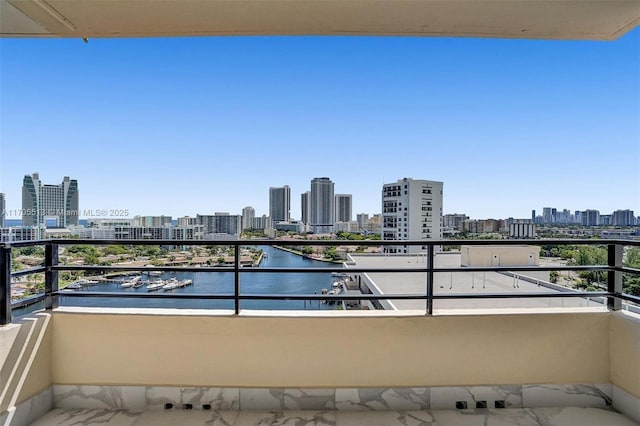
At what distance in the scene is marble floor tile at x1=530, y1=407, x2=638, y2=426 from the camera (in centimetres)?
179

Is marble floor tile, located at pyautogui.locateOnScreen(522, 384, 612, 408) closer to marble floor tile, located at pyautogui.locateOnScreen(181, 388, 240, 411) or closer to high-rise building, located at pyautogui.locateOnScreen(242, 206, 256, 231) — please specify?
marble floor tile, located at pyautogui.locateOnScreen(181, 388, 240, 411)

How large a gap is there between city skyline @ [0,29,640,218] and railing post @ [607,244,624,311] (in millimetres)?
2198

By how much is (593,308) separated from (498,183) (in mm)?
9407

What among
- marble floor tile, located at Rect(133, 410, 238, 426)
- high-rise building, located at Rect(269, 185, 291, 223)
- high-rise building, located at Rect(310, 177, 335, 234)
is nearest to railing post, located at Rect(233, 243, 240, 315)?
marble floor tile, located at Rect(133, 410, 238, 426)

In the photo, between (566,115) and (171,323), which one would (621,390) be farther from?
(566,115)

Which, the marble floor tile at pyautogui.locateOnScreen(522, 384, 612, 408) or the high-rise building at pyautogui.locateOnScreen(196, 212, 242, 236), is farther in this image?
the high-rise building at pyautogui.locateOnScreen(196, 212, 242, 236)

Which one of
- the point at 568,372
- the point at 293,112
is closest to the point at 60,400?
the point at 568,372

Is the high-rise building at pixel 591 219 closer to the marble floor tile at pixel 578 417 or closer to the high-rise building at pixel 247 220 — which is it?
the marble floor tile at pixel 578 417

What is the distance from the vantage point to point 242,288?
6.60ft

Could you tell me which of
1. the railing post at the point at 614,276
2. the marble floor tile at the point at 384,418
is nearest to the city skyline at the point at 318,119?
the railing post at the point at 614,276

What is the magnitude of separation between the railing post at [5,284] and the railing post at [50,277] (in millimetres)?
242

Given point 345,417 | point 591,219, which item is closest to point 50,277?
point 345,417

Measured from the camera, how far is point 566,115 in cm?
839

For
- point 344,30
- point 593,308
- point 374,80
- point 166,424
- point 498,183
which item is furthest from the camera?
point 498,183
